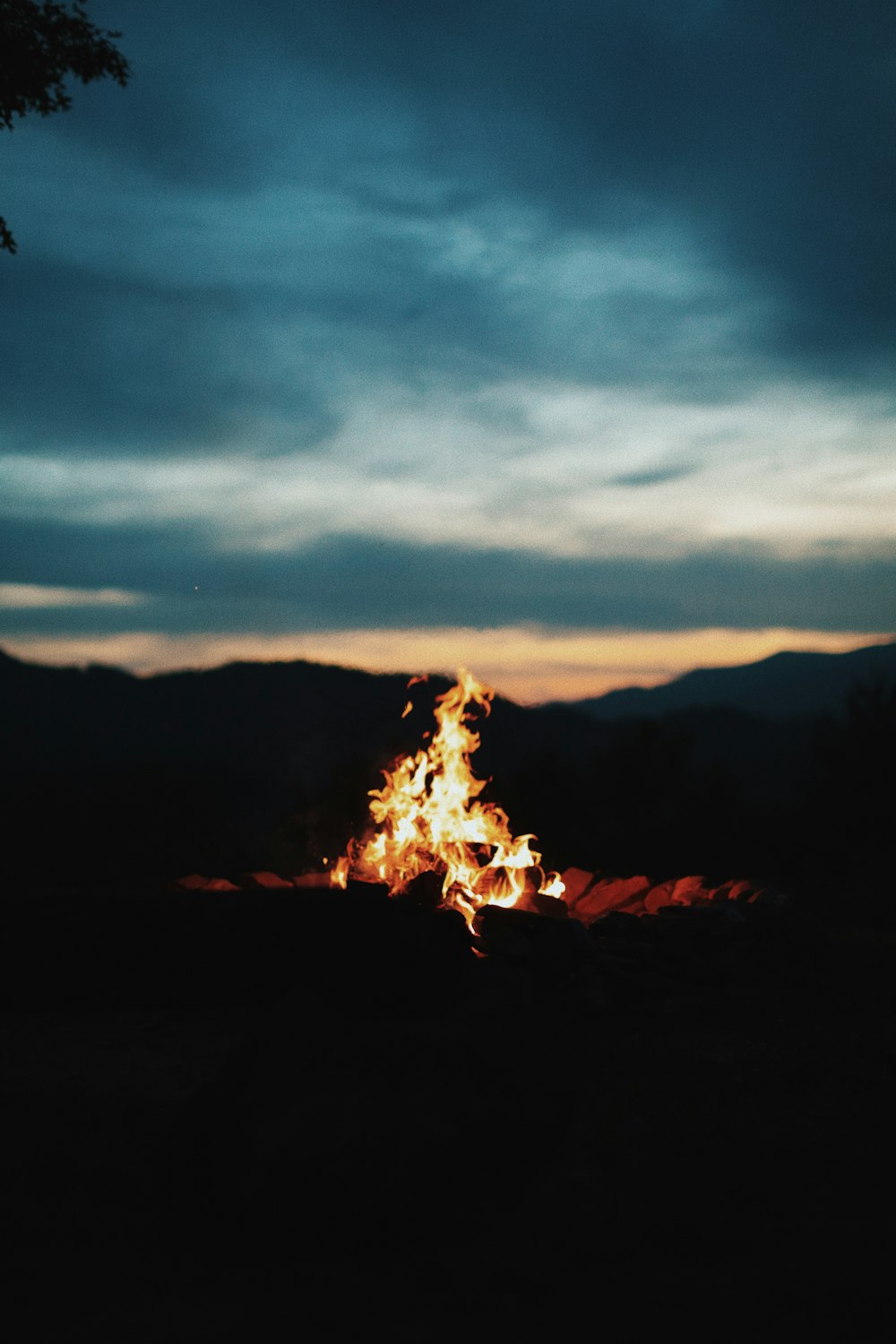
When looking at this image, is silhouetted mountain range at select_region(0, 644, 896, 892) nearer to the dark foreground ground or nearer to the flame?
the flame

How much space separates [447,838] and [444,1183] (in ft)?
22.2

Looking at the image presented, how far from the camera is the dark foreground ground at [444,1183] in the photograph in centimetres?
366

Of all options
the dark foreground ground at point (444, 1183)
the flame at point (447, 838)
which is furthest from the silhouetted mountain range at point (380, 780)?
the dark foreground ground at point (444, 1183)

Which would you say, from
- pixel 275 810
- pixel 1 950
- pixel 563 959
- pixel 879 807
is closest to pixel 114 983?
pixel 1 950

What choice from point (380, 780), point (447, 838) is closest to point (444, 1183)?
point (447, 838)

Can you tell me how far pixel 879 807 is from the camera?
19.9 meters

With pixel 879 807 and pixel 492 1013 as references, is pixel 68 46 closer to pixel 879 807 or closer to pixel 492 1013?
pixel 492 1013

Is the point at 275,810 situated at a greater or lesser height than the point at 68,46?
lesser

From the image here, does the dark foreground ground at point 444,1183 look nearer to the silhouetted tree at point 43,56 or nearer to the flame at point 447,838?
the flame at point 447,838

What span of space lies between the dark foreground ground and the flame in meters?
3.47

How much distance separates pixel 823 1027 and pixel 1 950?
571 cm

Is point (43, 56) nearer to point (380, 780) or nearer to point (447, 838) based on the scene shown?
point (447, 838)

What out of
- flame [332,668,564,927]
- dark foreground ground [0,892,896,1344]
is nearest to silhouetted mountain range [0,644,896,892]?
flame [332,668,564,927]

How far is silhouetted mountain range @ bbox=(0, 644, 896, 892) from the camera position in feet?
59.2
